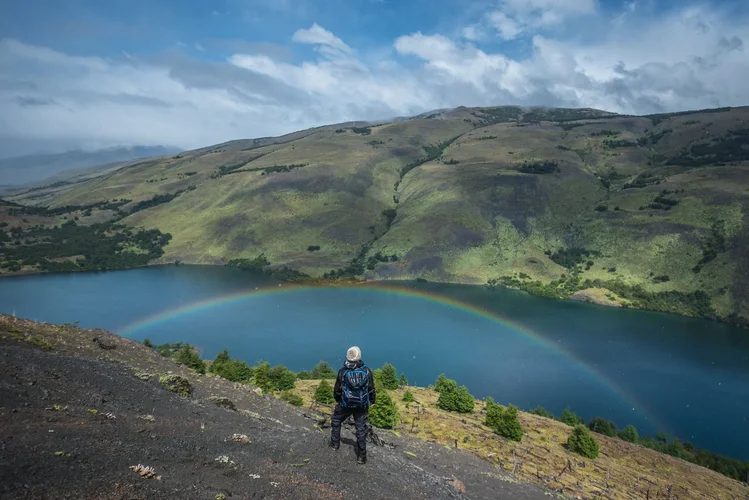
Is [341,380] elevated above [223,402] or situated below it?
above

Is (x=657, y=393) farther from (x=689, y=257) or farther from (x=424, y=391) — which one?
(x=689, y=257)

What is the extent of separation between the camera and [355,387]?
14453 mm

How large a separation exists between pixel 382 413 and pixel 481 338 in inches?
3593

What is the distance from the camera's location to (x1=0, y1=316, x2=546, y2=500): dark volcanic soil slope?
10.1 m

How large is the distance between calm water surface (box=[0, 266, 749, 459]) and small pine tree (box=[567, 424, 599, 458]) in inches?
1810

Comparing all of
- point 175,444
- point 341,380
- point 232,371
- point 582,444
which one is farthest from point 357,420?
point 582,444

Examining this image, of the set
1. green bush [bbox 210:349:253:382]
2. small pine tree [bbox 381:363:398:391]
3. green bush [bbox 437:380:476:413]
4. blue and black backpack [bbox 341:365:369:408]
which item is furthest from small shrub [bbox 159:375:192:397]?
small pine tree [bbox 381:363:398:391]

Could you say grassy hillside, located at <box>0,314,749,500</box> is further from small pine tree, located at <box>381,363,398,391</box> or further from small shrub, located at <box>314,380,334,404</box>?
small pine tree, located at <box>381,363,398,391</box>

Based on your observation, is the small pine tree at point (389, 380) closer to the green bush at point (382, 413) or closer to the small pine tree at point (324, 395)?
the small pine tree at point (324, 395)

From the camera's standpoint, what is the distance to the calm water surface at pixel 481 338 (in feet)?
303

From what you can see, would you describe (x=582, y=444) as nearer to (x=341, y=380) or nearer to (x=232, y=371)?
(x=232, y=371)

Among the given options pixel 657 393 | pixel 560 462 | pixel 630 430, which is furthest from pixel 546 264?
pixel 560 462

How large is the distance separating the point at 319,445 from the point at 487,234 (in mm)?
188364

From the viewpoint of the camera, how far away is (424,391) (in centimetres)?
6059
